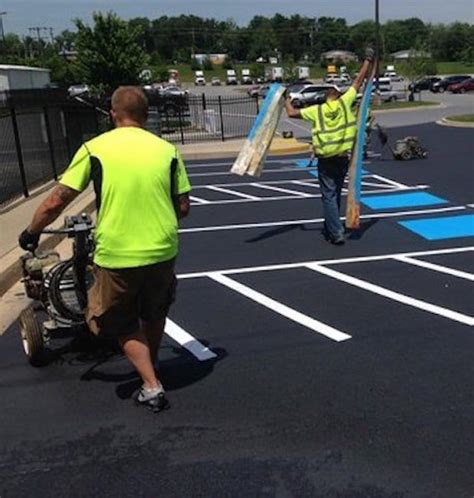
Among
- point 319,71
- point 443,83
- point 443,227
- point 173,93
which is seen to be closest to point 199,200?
point 443,227

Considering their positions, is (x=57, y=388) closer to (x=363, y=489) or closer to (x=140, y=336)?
(x=140, y=336)

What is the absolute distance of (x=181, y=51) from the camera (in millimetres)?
164125

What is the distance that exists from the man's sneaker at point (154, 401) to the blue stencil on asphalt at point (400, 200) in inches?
281

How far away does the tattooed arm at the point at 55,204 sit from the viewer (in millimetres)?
3883

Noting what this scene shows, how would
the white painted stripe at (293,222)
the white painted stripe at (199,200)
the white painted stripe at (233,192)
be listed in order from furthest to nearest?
the white painted stripe at (233,192) < the white painted stripe at (199,200) < the white painted stripe at (293,222)

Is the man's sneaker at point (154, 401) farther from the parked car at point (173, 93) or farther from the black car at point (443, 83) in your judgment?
the black car at point (443, 83)

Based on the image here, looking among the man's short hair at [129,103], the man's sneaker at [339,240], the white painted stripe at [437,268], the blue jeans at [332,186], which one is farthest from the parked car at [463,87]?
the man's short hair at [129,103]

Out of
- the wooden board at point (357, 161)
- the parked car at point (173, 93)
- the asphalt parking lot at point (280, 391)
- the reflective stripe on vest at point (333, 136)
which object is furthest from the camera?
the parked car at point (173, 93)

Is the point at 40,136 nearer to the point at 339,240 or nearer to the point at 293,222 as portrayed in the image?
the point at 293,222

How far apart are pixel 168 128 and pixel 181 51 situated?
145 m

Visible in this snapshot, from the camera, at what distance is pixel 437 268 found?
705 centimetres

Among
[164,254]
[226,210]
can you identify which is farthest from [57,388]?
[226,210]

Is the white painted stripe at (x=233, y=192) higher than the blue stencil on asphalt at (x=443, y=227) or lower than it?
lower

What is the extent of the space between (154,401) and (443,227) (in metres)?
5.94
